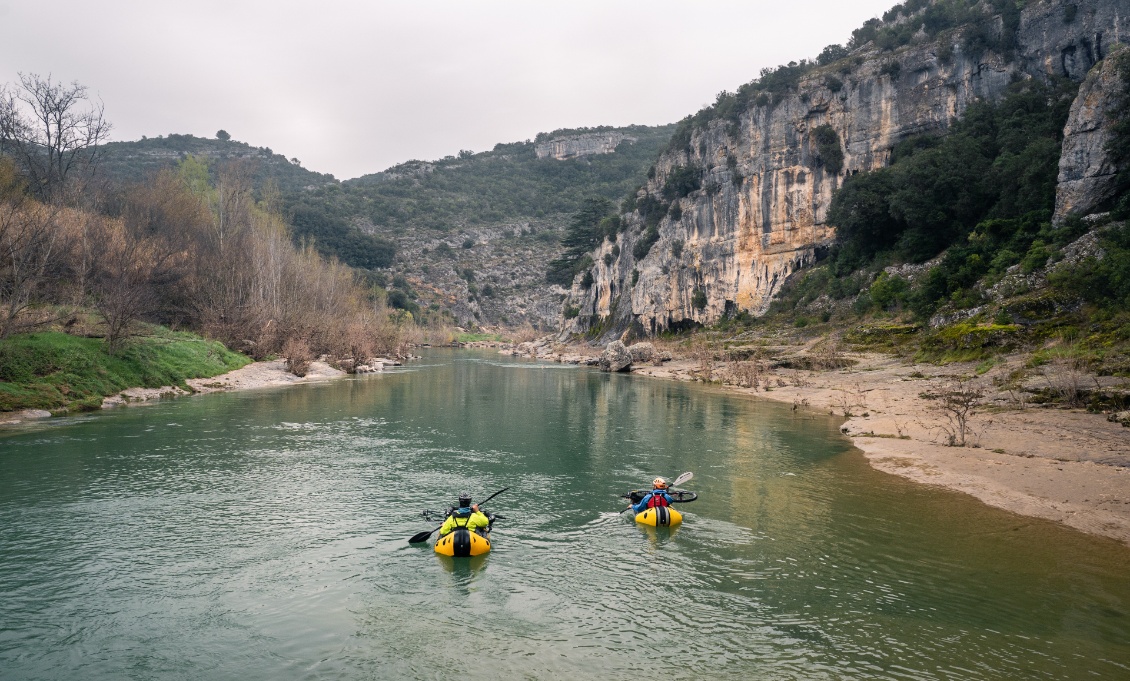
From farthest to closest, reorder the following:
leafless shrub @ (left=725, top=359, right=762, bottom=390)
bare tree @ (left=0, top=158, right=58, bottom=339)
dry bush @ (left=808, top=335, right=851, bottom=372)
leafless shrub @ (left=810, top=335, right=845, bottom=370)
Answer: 1. leafless shrub @ (left=725, top=359, right=762, bottom=390)
2. leafless shrub @ (left=810, top=335, right=845, bottom=370)
3. dry bush @ (left=808, top=335, right=851, bottom=372)
4. bare tree @ (left=0, top=158, right=58, bottom=339)

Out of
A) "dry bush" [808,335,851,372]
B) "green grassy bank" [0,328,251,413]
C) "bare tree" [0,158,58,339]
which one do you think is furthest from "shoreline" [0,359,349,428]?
"dry bush" [808,335,851,372]

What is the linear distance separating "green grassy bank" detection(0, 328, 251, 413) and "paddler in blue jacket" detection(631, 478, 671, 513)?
76.1 ft

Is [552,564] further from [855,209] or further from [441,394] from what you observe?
[855,209]

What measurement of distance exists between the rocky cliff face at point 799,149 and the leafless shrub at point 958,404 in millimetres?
39031

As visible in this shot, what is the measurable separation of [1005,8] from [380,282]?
102789 millimetres

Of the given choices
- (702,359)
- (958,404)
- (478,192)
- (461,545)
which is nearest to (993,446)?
(958,404)

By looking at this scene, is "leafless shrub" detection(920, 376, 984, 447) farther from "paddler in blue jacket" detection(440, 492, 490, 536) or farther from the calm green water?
"paddler in blue jacket" detection(440, 492, 490, 536)

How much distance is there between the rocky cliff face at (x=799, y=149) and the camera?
51.8m

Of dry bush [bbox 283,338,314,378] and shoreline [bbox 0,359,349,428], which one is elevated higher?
dry bush [bbox 283,338,314,378]

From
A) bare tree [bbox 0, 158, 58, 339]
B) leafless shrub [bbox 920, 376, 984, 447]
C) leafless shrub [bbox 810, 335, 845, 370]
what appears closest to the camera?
leafless shrub [bbox 920, 376, 984, 447]

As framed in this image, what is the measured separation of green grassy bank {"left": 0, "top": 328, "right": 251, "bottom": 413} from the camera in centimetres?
2395

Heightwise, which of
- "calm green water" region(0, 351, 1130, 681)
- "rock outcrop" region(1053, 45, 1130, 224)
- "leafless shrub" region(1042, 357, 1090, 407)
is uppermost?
"rock outcrop" region(1053, 45, 1130, 224)

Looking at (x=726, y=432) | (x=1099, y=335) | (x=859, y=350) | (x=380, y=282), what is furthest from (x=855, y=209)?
(x=380, y=282)

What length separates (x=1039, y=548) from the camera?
11.4 metres
